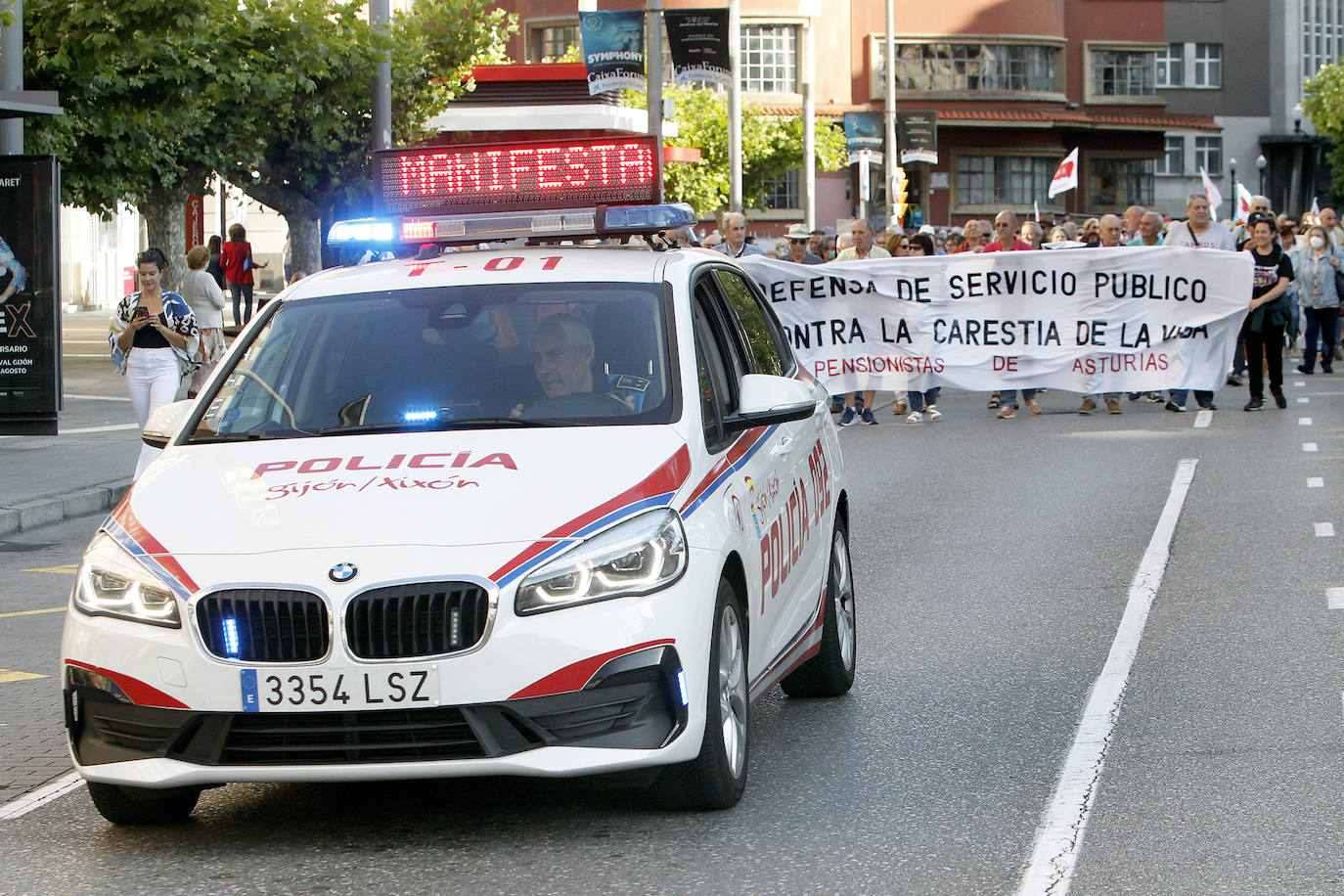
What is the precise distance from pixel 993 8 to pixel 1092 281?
163 feet

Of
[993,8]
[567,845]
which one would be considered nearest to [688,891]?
[567,845]

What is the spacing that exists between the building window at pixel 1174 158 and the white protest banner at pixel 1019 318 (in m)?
66.2

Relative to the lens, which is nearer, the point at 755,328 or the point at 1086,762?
the point at 1086,762

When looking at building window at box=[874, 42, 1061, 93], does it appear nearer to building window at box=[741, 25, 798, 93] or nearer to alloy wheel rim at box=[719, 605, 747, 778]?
building window at box=[741, 25, 798, 93]

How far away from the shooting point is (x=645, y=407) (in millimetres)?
6078

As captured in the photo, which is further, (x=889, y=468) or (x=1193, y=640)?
(x=889, y=468)

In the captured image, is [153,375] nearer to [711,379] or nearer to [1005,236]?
[711,379]

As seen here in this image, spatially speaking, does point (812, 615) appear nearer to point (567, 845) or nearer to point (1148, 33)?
point (567, 845)

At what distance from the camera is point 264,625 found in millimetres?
5129

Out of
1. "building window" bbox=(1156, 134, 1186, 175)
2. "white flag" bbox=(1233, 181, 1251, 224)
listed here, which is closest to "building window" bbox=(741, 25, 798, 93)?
"building window" bbox=(1156, 134, 1186, 175)

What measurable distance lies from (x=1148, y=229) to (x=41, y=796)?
55.9ft

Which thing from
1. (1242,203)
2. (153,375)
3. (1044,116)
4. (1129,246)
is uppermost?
(1044,116)

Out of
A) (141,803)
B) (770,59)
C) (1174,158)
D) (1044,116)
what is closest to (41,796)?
(141,803)

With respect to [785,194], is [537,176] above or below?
below
